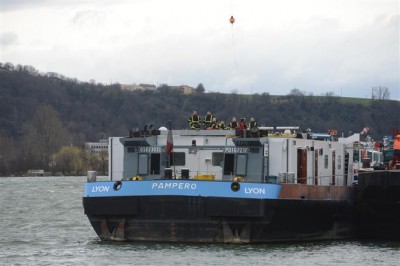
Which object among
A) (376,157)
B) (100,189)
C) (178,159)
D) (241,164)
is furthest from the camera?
(376,157)

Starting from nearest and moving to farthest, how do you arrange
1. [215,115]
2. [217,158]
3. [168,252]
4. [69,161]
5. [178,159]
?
1. [168,252]
2. [217,158]
3. [178,159]
4. [215,115]
5. [69,161]

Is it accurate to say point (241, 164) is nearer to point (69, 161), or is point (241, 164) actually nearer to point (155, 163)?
point (155, 163)

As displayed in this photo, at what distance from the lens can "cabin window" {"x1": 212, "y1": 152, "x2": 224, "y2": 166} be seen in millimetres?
44750

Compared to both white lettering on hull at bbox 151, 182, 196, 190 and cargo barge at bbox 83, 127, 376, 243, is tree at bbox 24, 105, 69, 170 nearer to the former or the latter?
cargo barge at bbox 83, 127, 376, 243

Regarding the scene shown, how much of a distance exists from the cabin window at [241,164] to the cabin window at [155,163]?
3069 millimetres

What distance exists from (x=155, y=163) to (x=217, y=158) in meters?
2.33

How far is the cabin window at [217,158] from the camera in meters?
44.8

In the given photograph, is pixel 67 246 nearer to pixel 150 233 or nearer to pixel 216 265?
pixel 150 233

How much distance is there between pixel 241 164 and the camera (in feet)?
144

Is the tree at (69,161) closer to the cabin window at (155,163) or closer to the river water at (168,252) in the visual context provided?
the river water at (168,252)

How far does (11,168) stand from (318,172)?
12903 centimetres

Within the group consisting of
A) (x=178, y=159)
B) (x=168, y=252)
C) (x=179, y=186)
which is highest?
(x=178, y=159)

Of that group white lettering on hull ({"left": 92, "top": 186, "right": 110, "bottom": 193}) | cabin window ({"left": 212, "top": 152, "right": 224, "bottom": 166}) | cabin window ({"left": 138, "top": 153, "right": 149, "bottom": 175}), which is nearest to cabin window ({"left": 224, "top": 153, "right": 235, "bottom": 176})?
cabin window ({"left": 212, "top": 152, "right": 224, "bottom": 166})

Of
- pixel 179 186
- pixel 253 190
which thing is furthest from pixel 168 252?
pixel 253 190
